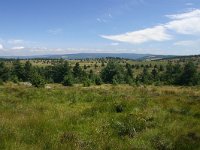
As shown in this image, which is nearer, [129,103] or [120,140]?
[120,140]

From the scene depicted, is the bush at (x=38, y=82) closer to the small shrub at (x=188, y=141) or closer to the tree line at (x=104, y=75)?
the tree line at (x=104, y=75)

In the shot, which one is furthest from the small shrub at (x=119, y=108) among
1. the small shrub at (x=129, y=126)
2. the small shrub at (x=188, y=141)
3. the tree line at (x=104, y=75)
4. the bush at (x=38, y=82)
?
the tree line at (x=104, y=75)

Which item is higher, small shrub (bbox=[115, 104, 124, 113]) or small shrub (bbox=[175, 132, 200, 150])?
small shrub (bbox=[175, 132, 200, 150])

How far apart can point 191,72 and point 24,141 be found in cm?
7522

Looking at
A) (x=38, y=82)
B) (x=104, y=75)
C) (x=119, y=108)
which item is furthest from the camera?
(x=104, y=75)

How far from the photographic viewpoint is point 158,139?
28.5ft

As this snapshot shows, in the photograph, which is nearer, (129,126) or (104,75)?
(129,126)

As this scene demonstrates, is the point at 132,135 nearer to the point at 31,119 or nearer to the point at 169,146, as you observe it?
the point at 169,146

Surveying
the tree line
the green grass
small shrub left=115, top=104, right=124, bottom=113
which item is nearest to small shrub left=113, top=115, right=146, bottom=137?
the green grass

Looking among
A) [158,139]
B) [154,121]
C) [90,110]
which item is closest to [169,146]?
[158,139]

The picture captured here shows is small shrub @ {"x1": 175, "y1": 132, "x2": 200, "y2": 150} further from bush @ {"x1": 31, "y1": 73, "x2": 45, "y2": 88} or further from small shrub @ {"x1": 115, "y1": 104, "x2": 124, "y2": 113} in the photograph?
bush @ {"x1": 31, "y1": 73, "x2": 45, "y2": 88}

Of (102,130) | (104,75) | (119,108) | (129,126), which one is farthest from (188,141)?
(104,75)

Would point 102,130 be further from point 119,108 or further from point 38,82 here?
point 38,82

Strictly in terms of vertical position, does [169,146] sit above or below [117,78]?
above
